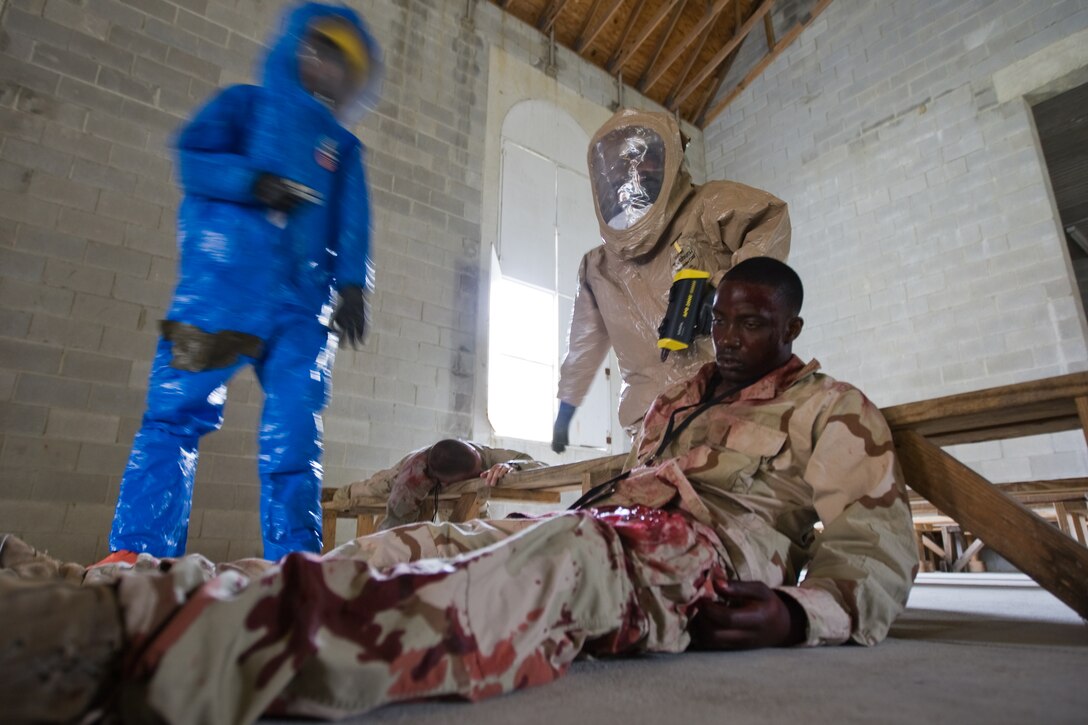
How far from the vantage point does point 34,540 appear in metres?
2.88

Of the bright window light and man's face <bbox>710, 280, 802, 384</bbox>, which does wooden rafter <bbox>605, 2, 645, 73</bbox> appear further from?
man's face <bbox>710, 280, 802, 384</bbox>

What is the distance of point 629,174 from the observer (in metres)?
2.69

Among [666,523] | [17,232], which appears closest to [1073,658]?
[666,523]

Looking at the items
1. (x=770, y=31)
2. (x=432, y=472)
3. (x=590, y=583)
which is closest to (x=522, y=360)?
(x=432, y=472)

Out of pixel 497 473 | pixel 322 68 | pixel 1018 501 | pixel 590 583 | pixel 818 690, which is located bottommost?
pixel 818 690

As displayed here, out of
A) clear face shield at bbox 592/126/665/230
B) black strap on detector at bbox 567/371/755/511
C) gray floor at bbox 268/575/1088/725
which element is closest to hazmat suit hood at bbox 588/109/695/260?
clear face shield at bbox 592/126/665/230

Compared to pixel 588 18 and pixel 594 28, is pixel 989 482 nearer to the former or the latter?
pixel 594 28

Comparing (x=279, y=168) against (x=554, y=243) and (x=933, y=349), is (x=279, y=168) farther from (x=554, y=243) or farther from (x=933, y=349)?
(x=933, y=349)

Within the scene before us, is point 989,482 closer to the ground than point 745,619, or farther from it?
farther from it

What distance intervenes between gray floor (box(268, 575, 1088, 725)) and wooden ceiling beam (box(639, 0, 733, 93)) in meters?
6.02

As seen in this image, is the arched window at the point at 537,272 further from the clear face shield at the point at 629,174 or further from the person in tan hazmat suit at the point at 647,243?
the clear face shield at the point at 629,174

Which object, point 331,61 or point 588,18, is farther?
point 588,18

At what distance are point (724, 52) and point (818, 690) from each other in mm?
6725

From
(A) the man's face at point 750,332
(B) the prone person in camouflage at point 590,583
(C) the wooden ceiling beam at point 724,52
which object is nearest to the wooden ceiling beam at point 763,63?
(C) the wooden ceiling beam at point 724,52
